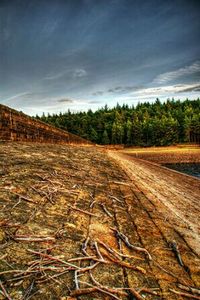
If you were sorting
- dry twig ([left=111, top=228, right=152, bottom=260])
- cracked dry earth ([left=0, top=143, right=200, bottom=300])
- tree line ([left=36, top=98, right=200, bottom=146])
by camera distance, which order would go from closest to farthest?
1. cracked dry earth ([left=0, top=143, right=200, bottom=300])
2. dry twig ([left=111, top=228, right=152, bottom=260])
3. tree line ([left=36, top=98, right=200, bottom=146])

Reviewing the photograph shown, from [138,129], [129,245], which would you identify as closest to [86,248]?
[129,245]

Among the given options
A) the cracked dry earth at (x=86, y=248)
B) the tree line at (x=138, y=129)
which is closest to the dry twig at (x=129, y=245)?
→ the cracked dry earth at (x=86, y=248)

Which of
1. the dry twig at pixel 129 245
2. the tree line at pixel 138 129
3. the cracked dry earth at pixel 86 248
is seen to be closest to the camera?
the cracked dry earth at pixel 86 248

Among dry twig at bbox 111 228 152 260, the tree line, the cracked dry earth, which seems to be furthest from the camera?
the tree line

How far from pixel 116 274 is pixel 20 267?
646 millimetres

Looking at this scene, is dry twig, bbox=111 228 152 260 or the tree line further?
the tree line

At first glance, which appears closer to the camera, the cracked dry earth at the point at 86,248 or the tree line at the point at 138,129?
the cracked dry earth at the point at 86,248

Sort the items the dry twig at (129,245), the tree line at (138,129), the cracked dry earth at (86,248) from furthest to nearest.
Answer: the tree line at (138,129)
the dry twig at (129,245)
the cracked dry earth at (86,248)

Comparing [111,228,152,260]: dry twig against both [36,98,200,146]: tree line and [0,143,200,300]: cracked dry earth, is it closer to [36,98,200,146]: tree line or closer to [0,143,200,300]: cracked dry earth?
[0,143,200,300]: cracked dry earth

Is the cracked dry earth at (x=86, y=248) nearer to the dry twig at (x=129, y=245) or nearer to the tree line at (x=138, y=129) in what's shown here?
the dry twig at (x=129, y=245)

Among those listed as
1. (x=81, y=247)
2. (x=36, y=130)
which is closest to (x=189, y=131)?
(x=36, y=130)

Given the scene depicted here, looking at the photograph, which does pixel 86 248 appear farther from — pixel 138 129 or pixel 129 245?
pixel 138 129

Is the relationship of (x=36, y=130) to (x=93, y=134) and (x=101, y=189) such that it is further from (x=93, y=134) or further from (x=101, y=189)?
(x=93, y=134)

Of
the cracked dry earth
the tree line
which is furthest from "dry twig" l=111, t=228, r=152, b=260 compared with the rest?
the tree line
